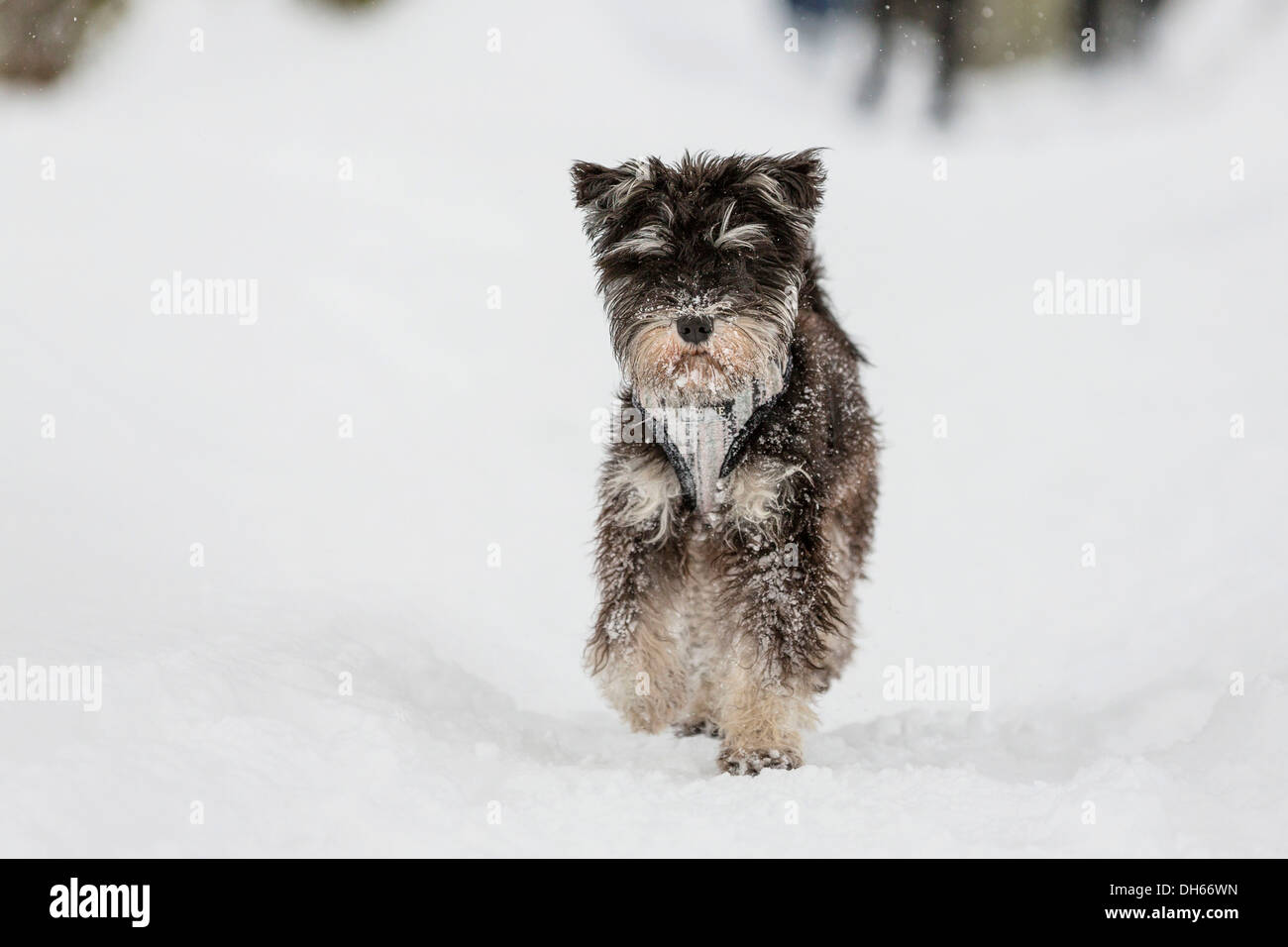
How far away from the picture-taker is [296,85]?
19781mm

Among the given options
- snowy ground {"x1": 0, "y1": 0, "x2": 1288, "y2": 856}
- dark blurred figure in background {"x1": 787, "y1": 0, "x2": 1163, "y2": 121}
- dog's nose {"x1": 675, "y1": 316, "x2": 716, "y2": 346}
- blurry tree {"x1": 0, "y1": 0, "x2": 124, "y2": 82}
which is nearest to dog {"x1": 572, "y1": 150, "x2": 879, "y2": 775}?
dog's nose {"x1": 675, "y1": 316, "x2": 716, "y2": 346}

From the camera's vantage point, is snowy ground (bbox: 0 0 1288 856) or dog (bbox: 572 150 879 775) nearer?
snowy ground (bbox: 0 0 1288 856)

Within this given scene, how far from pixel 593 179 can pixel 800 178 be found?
991 mm

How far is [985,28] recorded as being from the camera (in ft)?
66.5

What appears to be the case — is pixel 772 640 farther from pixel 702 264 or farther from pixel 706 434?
pixel 702 264

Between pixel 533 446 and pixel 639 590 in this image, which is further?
pixel 533 446

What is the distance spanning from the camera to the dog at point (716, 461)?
5152mm

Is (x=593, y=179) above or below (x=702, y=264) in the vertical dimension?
above

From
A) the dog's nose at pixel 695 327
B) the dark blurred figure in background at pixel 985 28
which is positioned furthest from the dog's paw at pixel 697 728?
the dark blurred figure in background at pixel 985 28

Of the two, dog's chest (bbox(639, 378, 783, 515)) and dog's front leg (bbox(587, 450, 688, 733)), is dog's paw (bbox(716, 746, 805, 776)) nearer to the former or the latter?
dog's front leg (bbox(587, 450, 688, 733))

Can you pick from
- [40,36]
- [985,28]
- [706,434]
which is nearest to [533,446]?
[706,434]

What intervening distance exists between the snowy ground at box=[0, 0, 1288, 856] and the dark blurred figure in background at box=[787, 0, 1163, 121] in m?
0.43

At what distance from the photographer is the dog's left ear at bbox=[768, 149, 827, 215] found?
5469 millimetres
